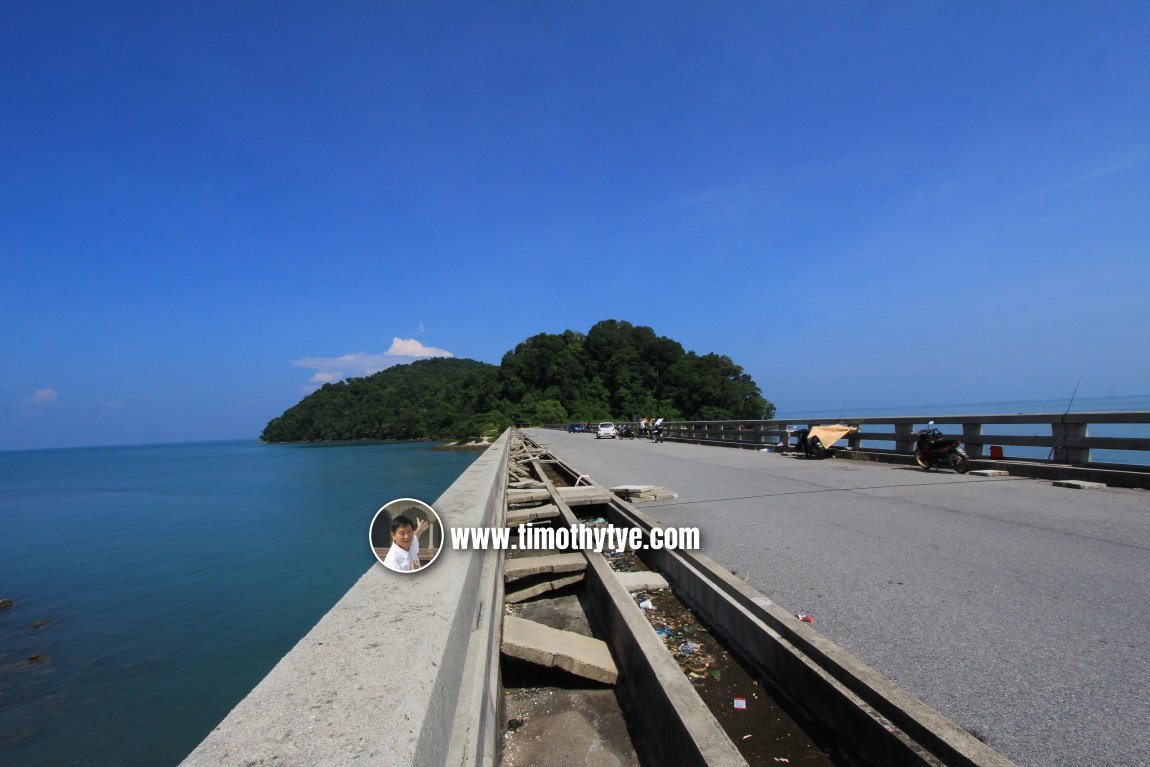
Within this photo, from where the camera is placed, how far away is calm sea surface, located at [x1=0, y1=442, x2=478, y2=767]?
1012 centimetres

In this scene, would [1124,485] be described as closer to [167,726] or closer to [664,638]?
[664,638]

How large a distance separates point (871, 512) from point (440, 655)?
25.3 feet

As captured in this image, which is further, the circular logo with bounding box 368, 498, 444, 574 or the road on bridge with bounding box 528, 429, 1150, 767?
the road on bridge with bounding box 528, 429, 1150, 767

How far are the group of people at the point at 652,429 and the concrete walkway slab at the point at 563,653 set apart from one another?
107 ft

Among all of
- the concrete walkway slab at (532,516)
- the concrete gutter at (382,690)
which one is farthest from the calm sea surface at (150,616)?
the concrete gutter at (382,690)

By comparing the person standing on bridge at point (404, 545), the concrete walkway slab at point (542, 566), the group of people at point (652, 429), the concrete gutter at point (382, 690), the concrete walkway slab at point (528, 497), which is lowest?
the concrete walkway slab at point (542, 566)

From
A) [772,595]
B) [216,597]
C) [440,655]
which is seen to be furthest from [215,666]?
[440,655]

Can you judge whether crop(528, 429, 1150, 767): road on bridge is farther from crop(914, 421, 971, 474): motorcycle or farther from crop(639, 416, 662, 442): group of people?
crop(639, 416, 662, 442): group of people

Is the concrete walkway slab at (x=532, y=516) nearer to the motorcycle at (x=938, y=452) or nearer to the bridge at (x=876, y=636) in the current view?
the bridge at (x=876, y=636)

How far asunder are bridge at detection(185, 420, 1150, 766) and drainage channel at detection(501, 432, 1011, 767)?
4 centimetres

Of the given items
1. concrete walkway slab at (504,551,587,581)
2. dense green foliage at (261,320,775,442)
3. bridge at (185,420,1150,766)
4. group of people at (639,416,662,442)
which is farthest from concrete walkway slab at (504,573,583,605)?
dense green foliage at (261,320,775,442)

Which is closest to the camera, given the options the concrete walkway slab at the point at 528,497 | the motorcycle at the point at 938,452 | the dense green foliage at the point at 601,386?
the concrete walkway slab at the point at 528,497

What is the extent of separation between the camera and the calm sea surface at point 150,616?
10125mm

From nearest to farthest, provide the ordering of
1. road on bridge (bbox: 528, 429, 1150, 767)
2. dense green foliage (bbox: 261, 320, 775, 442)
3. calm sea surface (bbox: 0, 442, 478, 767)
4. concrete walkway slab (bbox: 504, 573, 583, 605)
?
road on bridge (bbox: 528, 429, 1150, 767), concrete walkway slab (bbox: 504, 573, 583, 605), calm sea surface (bbox: 0, 442, 478, 767), dense green foliage (bbox: 261, 320, 775, 442)
